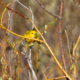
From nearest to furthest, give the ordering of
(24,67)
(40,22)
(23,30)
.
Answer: (24,67) → (40,22) → (23,30)

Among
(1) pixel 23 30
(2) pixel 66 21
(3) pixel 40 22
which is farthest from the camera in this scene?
(1) pixel 23 30

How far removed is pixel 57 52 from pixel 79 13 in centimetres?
84

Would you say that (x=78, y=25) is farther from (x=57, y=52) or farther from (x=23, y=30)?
(x=23, y=30)

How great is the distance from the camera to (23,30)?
301 cm

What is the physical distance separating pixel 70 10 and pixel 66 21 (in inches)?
10.0

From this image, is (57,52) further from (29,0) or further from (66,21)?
(29,0)

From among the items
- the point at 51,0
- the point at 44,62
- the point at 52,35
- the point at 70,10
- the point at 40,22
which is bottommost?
the point at 44,62

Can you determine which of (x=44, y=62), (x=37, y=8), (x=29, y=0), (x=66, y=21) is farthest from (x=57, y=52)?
(x=29, y=0)

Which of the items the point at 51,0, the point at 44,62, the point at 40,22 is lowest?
the point at 44,62

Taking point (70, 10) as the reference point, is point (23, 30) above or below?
below

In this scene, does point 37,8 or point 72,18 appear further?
point 37,8

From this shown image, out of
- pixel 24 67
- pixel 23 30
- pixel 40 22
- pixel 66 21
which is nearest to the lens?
pixel 24 67

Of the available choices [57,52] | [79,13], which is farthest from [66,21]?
[57,52]

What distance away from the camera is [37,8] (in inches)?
118
